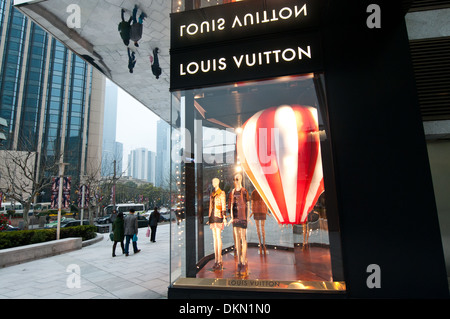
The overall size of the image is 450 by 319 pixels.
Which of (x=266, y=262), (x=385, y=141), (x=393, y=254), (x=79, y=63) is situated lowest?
(x=266, y=262)

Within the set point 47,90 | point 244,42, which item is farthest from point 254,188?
point 47,90

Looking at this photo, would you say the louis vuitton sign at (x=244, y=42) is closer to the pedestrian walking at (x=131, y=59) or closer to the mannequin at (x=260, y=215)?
the mannequin at (x=260, y=215)

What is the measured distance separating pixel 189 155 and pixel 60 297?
3316mm

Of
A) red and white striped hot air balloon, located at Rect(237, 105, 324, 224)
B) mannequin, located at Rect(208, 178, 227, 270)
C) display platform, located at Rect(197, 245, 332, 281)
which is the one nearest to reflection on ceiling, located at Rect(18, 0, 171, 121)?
red and white striped hot air balloon, located at Rect(237, 105, 324, 224)

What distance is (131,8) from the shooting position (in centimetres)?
549

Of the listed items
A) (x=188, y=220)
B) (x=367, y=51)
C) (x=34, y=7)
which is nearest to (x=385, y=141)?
(x=367, y=51)

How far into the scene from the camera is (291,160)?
3.68 m

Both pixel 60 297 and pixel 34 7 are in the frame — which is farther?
pixel 34 7

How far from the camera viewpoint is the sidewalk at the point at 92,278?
14.6 ft

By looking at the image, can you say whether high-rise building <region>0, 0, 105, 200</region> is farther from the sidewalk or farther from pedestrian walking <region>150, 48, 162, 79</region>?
pedestrian walking <region>150, 48, 162, 79</region>

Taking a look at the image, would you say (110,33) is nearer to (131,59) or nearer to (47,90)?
(131,59)

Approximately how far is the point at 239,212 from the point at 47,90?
60.1 m
